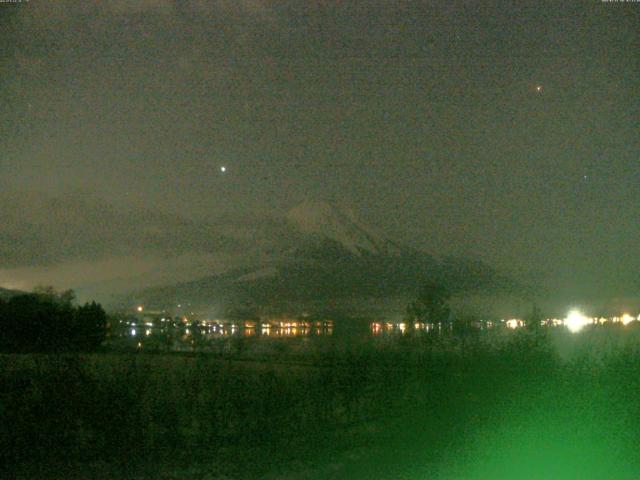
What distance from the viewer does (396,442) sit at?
42.4 feet

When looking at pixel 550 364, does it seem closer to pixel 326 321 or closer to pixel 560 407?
pixel 560 407

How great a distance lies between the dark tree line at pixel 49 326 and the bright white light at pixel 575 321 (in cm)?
1811

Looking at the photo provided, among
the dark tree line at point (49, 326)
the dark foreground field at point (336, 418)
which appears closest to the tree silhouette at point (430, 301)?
the dark tree line at point (49, 326)

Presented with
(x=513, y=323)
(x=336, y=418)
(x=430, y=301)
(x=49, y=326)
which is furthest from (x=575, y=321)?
(x=49, y=326)

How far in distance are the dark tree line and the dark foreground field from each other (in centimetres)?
1868

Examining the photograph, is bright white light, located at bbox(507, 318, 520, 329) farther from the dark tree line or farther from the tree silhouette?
the dark tree line

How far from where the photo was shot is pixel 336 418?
46.2 feet

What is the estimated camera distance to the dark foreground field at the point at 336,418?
11234 millimetres

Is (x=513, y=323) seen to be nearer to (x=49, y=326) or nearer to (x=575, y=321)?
(x=575, y=321)

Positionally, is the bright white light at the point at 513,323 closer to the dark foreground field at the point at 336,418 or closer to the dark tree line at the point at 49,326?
the dark foreground field at the point at 336,418

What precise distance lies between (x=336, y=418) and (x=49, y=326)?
79.5 ft

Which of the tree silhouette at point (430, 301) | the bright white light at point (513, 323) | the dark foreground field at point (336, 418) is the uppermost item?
the tree silhouette at point (430, 301)

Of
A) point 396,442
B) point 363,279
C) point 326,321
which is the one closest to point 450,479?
point 396,442

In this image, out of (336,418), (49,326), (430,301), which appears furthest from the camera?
(430,301)
